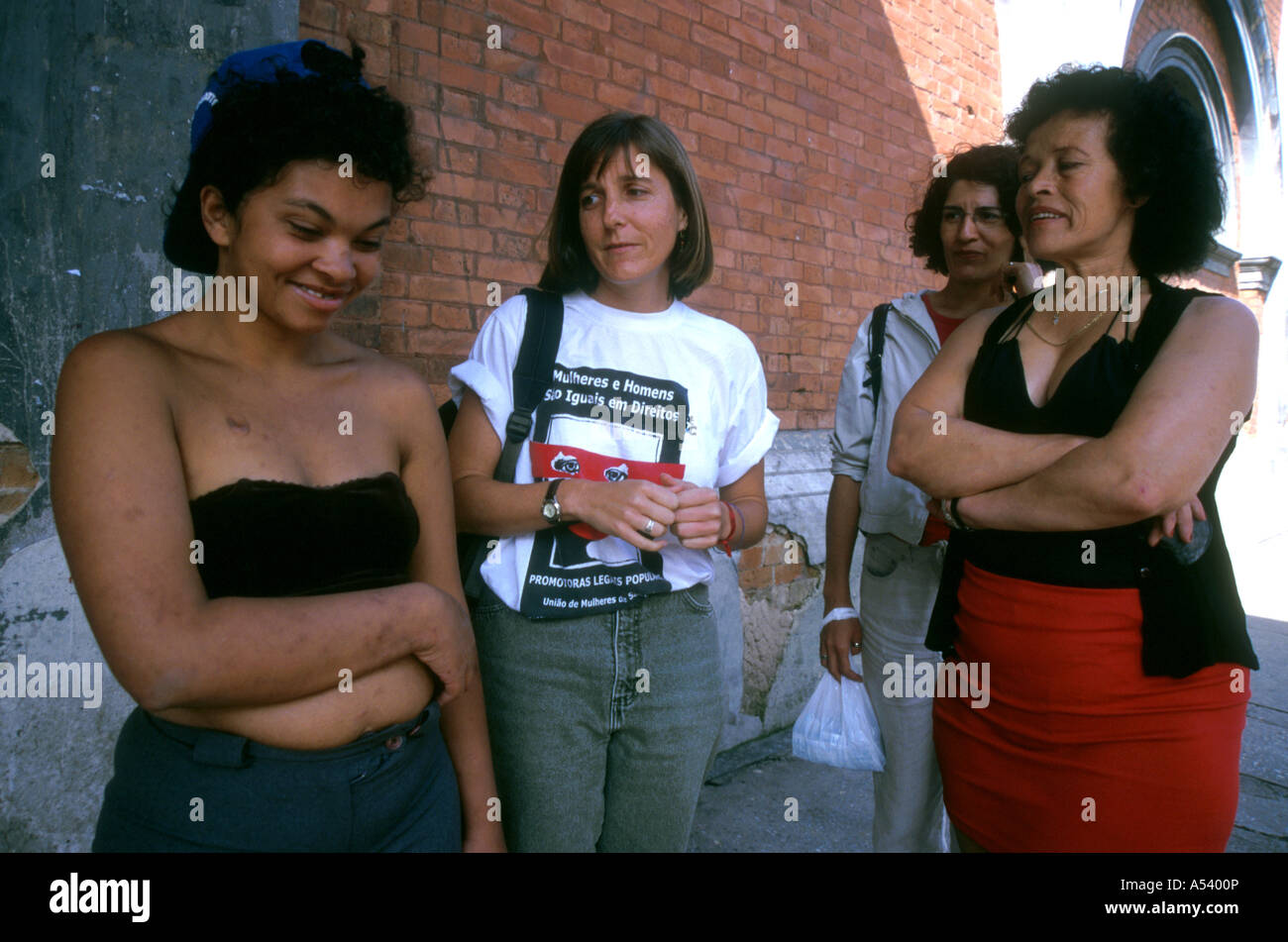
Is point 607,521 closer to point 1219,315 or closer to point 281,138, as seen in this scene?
point 281,138

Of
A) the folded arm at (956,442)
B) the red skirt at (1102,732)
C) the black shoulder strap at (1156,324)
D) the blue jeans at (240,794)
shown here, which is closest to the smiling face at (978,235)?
the folded arm at (956,442)

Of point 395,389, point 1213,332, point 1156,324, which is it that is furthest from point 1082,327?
point 395,389

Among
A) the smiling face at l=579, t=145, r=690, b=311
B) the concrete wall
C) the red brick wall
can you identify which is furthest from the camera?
the red brick wall

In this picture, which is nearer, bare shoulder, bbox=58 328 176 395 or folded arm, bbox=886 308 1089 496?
bare shoulder, bbox=58 328 176 395

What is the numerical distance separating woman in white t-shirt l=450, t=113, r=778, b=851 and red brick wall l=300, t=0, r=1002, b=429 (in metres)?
0.62

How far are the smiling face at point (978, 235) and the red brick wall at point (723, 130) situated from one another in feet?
A: 3.64

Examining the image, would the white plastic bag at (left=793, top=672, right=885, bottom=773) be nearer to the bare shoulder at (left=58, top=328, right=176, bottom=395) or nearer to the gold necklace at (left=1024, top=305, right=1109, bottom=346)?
the gold necklace at (left=1024, top=305, right=1109, bottom=346)

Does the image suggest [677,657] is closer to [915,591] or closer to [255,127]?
[915,591]

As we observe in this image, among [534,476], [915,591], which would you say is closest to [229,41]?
[534,476]

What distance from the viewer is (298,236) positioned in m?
1.39

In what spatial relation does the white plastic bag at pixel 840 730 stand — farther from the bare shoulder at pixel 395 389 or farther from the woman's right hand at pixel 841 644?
the bare shoulder at pixel 395 389

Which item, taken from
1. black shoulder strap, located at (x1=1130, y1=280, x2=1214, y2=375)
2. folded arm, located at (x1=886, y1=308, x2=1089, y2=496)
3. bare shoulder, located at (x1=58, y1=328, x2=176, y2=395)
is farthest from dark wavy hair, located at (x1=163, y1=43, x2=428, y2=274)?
black shoulder strap, located at (x1=1130, y1=280, x2=1214, y2=375)

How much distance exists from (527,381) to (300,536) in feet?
2.00

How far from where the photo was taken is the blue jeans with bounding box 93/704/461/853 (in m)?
1.23
